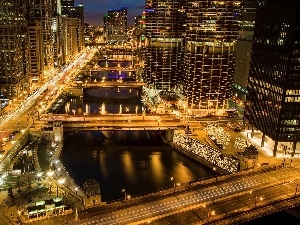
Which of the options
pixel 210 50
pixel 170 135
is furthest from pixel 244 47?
pixel 170 135

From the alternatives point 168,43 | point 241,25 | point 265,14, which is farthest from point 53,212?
point 241,25

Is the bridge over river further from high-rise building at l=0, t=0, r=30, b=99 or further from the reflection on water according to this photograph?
high-rise building at l=0, t=0, r=30, b=99

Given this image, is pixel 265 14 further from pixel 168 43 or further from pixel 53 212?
pixel 53 212

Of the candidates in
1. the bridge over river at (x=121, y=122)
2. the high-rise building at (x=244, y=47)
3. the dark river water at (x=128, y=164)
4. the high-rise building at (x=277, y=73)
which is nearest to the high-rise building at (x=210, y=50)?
the bridge over river at (x=121, y=122)

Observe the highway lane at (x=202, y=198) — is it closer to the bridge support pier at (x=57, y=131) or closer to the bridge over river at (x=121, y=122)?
the bridge over river at (x=121, y=122)

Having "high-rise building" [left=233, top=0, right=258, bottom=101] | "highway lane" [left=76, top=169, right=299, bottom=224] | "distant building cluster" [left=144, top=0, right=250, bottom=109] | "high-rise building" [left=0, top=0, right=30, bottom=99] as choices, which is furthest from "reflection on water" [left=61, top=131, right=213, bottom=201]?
"high-rise building" [left=233, top=0, right=258, bottom=101]

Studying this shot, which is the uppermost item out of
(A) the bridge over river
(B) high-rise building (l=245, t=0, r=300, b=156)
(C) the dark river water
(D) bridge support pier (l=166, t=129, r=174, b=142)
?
(B) high-rise building (l=245, t=0, r=300, b=156)
